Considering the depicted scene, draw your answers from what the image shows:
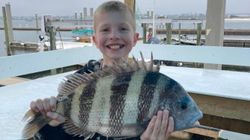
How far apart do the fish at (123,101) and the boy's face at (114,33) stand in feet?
1.10

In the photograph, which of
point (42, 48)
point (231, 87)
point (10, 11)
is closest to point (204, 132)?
point (231, 87)

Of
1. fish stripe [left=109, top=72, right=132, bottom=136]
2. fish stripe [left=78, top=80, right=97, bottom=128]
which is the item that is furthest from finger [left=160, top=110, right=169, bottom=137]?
fish stripe [left=78, top=80, right=97, bottom=128]

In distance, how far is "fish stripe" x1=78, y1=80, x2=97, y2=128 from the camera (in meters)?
0.92

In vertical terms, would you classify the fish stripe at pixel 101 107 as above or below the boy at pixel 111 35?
below

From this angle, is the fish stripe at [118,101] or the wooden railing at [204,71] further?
the wooden railing at [204,71]

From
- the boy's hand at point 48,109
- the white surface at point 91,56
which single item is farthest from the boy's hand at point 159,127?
the white surface at point 91,56

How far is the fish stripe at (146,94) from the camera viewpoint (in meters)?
0.87

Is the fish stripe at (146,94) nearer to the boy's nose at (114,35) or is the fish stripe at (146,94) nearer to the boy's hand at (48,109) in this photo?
the boy's hand at (48,109)

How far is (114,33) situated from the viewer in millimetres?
1236

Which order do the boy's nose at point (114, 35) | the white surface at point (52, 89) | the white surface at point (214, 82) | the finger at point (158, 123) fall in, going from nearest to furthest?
the finger at point (158, 123)
the boy's nose at point (114, 35)
the white surface at point (52, 89)
the white surface at point (214, 82)

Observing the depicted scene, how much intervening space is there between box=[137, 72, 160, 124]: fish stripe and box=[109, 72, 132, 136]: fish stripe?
0.16 feet

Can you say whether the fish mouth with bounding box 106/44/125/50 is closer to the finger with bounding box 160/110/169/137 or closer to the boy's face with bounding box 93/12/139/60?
the boy's face with bounding box 93/12/139/60

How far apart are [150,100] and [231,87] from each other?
5.75 ft

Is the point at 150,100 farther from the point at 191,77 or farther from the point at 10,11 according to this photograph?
the point at 10,11
